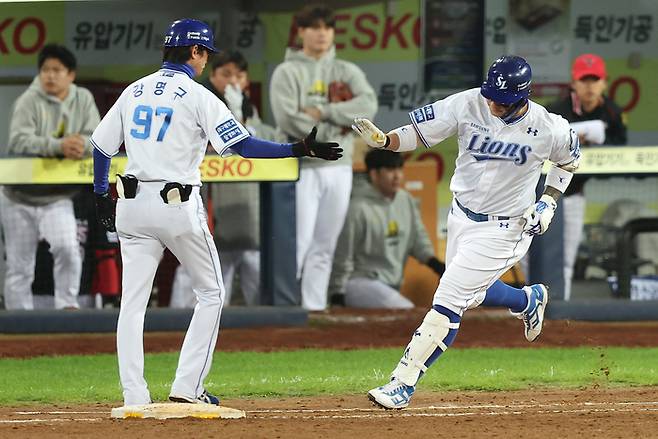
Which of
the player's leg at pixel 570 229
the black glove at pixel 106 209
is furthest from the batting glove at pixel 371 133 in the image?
the player's leg at pixel 570 229

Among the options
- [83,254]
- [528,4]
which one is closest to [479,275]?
[83,254]

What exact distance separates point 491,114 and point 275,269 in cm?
487

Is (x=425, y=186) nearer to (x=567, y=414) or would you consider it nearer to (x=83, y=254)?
(x=83, y=254)

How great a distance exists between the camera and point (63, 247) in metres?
11.7

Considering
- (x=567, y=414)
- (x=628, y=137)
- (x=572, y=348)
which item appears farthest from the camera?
(x=628, y=137)

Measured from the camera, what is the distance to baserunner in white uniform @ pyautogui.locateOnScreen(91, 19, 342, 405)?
6773 mm

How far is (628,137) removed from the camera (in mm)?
13008

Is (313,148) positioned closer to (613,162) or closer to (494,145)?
(494,145)

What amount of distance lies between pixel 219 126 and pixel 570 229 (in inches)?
249

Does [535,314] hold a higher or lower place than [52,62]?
lower

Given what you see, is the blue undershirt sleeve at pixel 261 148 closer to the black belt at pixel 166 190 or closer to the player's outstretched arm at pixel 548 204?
the black belt at pixel 166 190

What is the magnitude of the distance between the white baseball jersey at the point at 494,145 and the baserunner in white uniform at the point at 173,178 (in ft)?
2.76

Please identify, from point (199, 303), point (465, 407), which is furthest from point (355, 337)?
point (199, 303)

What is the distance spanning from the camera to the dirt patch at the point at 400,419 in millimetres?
6500
